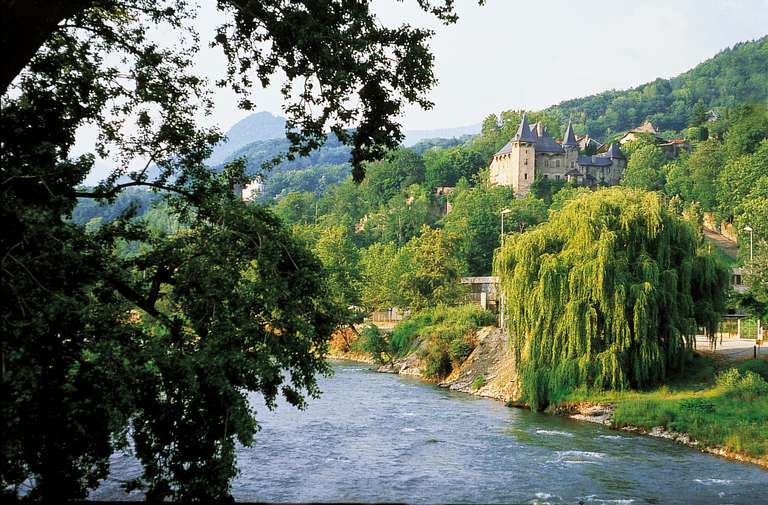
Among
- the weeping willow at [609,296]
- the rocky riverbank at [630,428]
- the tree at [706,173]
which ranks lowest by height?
the rocky riverbank at [630,428]

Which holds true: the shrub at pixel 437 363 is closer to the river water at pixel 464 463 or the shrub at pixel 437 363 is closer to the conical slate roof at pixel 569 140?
the river water at pixel 464 463

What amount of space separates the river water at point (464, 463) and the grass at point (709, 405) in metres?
0.98

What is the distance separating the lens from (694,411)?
2602 cm

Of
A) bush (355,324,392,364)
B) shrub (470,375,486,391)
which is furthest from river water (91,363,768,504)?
bush (355,324,392,364)

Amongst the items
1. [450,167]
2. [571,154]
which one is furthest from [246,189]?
[450,167]

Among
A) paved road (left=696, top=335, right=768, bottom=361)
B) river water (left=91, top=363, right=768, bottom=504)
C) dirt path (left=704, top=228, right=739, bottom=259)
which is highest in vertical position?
dirt path (left=704, top=228, right=739, bottom=259)

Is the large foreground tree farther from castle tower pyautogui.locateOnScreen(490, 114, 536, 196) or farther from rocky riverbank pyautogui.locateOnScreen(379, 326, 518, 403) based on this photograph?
castle tower pyautogui.locateOnScreen(490, 114, 536, 196)

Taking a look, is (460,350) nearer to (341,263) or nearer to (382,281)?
(382,281)

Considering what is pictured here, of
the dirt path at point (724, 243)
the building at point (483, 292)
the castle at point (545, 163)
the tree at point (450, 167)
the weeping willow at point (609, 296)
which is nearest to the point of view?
the weeping willow at point (609, 296)

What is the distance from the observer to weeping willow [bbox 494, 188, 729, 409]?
28.8 meters

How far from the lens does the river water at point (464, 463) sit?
1856cm

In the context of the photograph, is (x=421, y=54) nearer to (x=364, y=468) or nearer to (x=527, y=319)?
(x=364, y=468)

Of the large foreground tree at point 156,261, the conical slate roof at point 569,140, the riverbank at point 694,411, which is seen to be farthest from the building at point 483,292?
the conical slate roof at point 569,140

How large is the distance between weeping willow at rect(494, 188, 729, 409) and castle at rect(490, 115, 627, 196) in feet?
258
